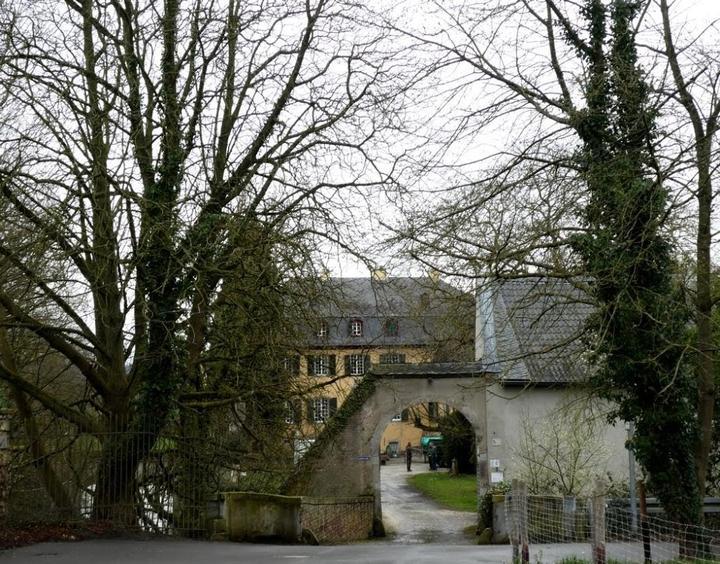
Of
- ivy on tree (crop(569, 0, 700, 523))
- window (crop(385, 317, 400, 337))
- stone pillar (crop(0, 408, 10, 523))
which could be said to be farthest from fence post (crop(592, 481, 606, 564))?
stone pillar (crop(0, 408, 10, 523))

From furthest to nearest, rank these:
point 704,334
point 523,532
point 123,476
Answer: point 123,476, point 704,334, point 523,532

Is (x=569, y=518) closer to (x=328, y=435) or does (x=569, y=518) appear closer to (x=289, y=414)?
(x=289, y=414)

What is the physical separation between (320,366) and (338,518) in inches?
275

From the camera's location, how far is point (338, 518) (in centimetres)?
2661

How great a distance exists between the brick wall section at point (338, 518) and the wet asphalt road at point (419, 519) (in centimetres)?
96

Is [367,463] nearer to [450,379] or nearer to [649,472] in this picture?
[450,379]

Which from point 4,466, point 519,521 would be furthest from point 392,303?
point 4,466

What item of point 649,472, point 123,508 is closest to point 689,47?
point 649,472

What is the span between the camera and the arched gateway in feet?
94.4

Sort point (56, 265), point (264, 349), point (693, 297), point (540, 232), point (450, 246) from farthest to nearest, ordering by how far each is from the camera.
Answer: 1. point (264, 349)
2. point (56, 265)
3. point (693, 297)
4. point (450, 246)
5. point (540, 232)

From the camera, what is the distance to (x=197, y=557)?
14.8 metres

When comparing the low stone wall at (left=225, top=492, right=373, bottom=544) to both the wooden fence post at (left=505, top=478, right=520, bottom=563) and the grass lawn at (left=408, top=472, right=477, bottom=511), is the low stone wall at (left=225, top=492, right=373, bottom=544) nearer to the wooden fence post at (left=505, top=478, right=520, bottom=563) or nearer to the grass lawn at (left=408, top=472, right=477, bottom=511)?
the wooden fence post at (left=505, top=478, right=520, bottom=563)

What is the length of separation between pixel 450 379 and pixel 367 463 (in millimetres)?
3722

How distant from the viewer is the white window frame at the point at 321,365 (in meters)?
21.5
